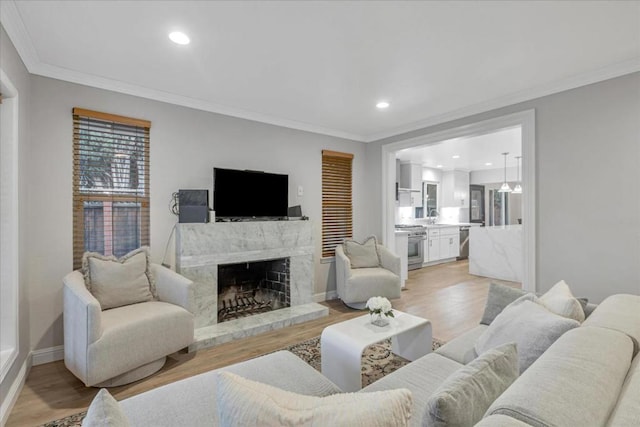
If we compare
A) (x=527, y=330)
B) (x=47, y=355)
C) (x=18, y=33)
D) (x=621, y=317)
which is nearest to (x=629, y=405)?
(x=527, y=330)

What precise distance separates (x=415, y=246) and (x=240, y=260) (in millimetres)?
4618

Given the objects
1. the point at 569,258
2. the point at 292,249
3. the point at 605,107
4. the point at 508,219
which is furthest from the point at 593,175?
the point at 508,219

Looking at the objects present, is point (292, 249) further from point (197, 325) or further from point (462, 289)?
point (462, 289)

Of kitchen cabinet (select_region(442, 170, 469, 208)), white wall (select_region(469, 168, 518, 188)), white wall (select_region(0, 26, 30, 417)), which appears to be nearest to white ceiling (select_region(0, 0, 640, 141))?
white wall (select_region(0, 26, 30, 417))

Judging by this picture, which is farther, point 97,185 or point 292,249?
point 292,249

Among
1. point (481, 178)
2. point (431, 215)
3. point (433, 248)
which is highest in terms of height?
point (481, 178)

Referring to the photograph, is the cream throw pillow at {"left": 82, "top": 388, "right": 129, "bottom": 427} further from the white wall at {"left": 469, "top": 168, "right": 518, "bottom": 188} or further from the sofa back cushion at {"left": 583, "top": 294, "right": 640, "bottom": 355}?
the white wall at {"left": 469, "top": 168, "right": 518, "bottom": 188}

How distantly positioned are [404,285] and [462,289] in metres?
0.95

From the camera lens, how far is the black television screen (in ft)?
11.5

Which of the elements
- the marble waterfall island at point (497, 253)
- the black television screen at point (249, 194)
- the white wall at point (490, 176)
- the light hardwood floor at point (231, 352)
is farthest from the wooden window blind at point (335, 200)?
the white wall at point (490, 176)

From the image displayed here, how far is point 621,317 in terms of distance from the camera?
1.50 metres

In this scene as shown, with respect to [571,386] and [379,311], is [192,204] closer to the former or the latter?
[379,311]

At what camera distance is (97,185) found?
294 cm

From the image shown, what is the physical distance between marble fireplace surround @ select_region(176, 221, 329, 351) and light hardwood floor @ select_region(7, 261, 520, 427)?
12cm
